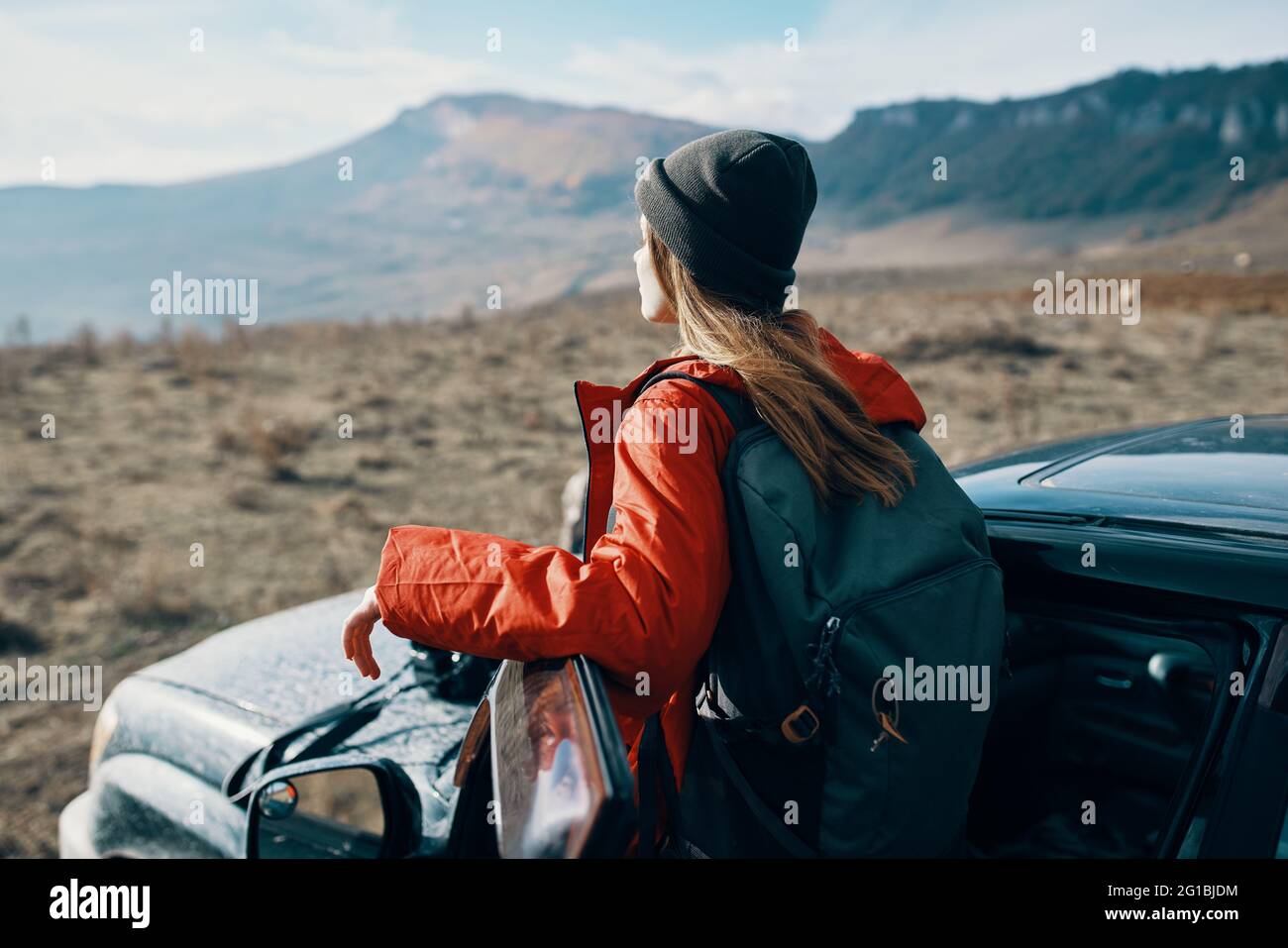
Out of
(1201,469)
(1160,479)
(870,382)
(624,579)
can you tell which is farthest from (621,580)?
(1201,469)

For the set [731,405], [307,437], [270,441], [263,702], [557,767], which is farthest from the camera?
[307,437]

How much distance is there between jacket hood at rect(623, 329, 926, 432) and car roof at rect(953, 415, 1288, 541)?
49 cm

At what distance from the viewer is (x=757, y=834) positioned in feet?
4.80

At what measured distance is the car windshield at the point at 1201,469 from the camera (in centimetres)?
179

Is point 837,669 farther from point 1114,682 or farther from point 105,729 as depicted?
point 105,729

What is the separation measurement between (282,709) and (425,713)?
38 cm

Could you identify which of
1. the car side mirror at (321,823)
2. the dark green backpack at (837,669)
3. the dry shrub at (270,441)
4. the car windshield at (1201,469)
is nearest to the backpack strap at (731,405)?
the dark green backpack at (837,669)

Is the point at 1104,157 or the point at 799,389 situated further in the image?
the point at 1104,157

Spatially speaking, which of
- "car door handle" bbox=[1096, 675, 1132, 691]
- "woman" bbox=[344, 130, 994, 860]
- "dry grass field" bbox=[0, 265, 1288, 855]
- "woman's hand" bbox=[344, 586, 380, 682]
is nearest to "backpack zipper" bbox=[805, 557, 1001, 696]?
"woman" bbox=[344, 130, 994, 860]

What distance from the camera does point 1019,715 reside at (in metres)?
2.10

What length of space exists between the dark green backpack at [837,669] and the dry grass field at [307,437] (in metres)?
3.51

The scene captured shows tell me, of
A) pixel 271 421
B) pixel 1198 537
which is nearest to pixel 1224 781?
pixel 1198 537

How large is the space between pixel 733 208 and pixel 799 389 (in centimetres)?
36
